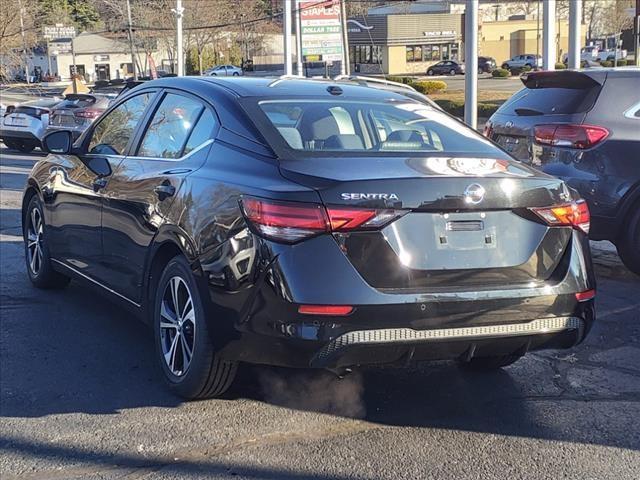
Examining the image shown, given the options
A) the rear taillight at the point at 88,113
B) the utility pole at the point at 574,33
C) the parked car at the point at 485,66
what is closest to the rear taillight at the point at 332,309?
the utility pole at the point at 574,33

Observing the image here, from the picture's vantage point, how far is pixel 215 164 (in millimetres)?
4316

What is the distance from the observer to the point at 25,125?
2114 centimetres

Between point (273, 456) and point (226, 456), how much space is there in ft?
0.71

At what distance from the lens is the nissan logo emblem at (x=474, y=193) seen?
3.87 m

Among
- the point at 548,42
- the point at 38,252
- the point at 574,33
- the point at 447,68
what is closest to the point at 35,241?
the point at 38,252

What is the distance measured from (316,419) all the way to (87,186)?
7.85 ft

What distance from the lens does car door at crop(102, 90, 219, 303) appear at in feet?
15.1

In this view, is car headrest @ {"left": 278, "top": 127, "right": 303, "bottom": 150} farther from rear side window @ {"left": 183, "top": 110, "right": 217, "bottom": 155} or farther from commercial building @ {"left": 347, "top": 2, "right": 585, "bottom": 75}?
commercial building @ {"left": 347, "top": 2, "right": 585, "bottom": 75}

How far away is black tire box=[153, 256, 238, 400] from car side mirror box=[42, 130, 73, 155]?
6.48ft

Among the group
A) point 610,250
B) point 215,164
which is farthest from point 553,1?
→ point 215,164

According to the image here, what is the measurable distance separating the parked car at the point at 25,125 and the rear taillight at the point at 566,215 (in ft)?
60.5

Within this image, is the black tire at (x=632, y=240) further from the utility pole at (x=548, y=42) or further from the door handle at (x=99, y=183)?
the utility pole at (x=548, y=42)

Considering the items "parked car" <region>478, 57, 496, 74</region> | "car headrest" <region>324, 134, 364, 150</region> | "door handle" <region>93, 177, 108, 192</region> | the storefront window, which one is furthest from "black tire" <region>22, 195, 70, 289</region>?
the storefront window

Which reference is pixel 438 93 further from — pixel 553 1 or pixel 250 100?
pixel 250 100
